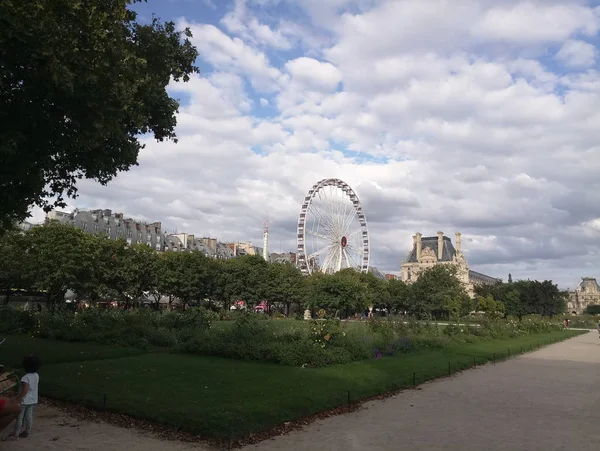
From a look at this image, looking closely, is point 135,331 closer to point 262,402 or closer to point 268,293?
point 262,402

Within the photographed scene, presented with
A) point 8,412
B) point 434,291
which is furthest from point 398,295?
point 8,412

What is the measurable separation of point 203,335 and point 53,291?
3706 cm

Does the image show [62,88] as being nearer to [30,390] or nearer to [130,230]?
[30,390]

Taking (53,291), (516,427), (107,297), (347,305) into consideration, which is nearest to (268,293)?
(347,305)

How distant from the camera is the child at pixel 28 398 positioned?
920cm

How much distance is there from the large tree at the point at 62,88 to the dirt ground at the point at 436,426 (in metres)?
6.06

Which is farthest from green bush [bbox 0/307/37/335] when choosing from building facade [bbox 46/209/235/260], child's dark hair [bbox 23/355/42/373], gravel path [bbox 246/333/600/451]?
building facade [bbox 46/209/235/260]

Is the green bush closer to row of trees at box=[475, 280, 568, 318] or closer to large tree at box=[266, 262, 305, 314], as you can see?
large tree at box=[266, 262, 305, 314]

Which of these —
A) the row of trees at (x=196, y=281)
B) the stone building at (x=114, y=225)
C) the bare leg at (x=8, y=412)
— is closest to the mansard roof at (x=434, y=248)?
the row of trees at (x=196, y=281)

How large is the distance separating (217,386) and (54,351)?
35.6 ft

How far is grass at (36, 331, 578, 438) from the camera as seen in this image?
36.1ft

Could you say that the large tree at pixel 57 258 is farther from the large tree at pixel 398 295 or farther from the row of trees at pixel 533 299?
the row of trees at pixel 533 299

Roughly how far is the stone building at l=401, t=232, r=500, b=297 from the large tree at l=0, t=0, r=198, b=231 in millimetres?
161551

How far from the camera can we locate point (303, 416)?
12.0 m
